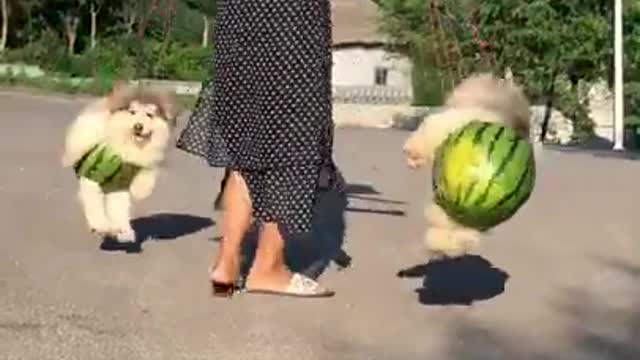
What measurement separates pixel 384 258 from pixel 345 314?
5.08 ft

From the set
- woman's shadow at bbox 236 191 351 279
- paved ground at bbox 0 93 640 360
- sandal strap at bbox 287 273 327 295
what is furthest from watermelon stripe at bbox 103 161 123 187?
sandal strap at bbox 287 273 327 295

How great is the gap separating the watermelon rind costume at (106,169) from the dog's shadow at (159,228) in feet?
1.61

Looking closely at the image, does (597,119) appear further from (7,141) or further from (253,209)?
(253,209)

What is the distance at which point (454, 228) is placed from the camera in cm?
574

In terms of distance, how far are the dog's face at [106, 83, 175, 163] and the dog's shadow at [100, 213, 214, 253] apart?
2.60ft

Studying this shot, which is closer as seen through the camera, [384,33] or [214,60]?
[214,60]

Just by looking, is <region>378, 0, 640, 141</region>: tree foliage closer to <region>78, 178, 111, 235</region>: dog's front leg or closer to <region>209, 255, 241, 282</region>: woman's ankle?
<region>78, 178, 111, 235</region>: dog's front leg

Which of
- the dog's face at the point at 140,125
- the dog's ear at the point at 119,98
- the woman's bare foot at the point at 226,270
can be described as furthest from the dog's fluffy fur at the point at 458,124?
the dog's ear at the point at 119,98

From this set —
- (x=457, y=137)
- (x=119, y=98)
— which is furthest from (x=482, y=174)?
(x=119, y=98)

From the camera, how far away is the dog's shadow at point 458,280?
6441 millimetres

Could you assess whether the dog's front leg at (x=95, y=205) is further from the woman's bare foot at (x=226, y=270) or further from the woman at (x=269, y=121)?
the woman's bare foot at (x=226, y=270)

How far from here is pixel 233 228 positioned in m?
6.23

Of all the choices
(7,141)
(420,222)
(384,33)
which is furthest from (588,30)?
(420,222)

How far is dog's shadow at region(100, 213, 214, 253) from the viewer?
7461 mm
